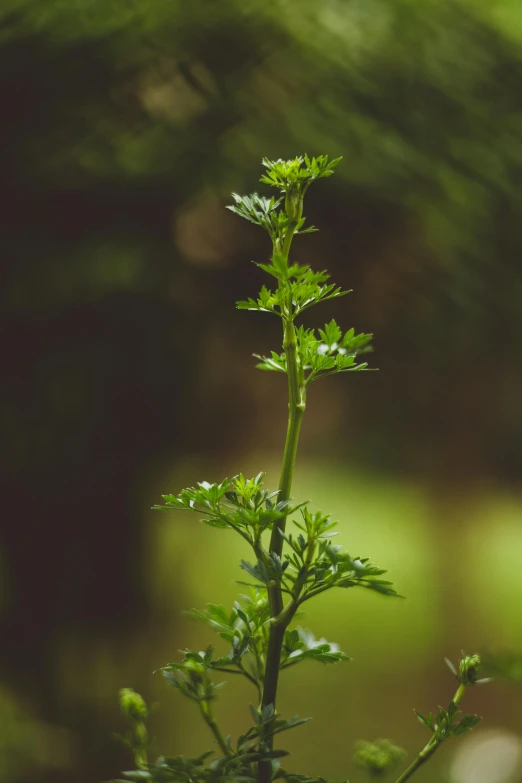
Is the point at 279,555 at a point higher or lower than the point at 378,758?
higher

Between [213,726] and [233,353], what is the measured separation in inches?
20.6

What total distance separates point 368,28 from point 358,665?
2.73ft

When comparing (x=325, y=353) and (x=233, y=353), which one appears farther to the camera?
(x=233, y=353)

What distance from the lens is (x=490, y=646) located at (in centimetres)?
79

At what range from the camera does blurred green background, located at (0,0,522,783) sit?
78 centimetres

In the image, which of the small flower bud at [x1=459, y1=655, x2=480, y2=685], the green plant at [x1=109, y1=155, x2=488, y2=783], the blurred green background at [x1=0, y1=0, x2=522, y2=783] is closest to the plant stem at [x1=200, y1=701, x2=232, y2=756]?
the green plant at [x1=109, y1=155, x2=488, y2=783]

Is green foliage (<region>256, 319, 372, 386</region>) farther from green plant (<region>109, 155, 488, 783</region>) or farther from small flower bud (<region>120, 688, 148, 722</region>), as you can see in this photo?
small flower bud (<region>120, 688, 148, 722</region>)

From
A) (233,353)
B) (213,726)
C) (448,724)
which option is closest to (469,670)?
(448,724)

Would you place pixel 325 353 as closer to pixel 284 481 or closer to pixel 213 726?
pixel 284 481

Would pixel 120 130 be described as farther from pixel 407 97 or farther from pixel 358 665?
pixel 358 665

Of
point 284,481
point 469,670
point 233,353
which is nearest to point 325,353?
point 284,481

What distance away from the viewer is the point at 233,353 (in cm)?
82

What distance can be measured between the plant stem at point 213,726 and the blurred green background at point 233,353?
18.1 inches

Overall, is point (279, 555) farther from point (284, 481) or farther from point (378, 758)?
point (378, 758)
